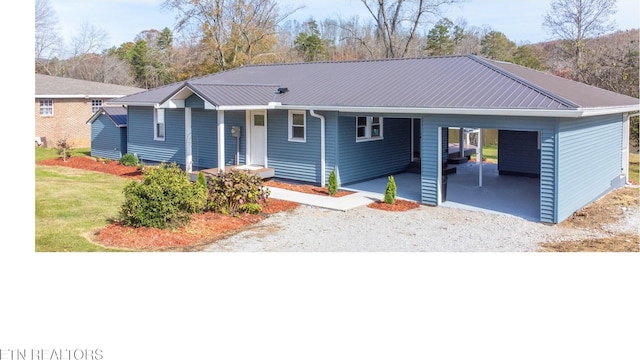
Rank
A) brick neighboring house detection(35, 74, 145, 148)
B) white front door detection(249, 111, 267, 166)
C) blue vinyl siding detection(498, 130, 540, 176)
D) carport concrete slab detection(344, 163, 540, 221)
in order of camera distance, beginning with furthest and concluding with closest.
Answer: brick neighboring house detection(35, 74, 145, 148)
blue vinyl siding detection(498, 130, 540, 176)
white front door detection(249, 111, 267, 166)
carport concrete slab detection(344, 163, 540, 221)

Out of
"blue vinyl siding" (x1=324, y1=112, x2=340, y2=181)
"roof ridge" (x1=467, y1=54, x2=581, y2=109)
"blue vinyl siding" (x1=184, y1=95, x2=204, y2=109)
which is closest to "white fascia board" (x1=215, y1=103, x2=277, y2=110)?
"blue vinyl siding" (x1=324, y1=112, x2=340, y2=181)

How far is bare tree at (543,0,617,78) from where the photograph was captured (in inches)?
1250

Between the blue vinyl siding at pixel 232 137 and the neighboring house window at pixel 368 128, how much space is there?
11.9 feet

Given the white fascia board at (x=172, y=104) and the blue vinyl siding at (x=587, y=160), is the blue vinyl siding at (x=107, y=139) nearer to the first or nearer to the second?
the white fascia board at (x=172, y=104)

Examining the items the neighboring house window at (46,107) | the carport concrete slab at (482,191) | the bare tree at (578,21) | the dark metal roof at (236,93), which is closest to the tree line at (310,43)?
the bare tree at (578,21)

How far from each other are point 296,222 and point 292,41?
119ft

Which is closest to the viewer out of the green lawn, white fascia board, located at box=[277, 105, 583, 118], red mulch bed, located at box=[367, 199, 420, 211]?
the green lawn

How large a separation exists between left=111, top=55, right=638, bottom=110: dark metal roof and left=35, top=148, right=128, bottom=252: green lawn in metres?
3.62

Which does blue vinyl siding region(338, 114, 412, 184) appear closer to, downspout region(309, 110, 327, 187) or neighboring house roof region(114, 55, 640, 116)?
downspout region(309, 110, 327, 187)

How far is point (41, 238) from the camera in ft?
35.6

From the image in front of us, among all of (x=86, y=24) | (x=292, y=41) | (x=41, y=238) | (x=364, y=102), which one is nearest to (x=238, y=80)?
(x=364, y=102)

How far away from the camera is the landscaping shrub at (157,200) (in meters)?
11.0

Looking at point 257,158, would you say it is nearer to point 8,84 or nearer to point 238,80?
point 238,80

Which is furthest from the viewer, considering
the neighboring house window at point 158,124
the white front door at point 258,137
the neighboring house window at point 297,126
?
the neighboring house window at point 158,124
